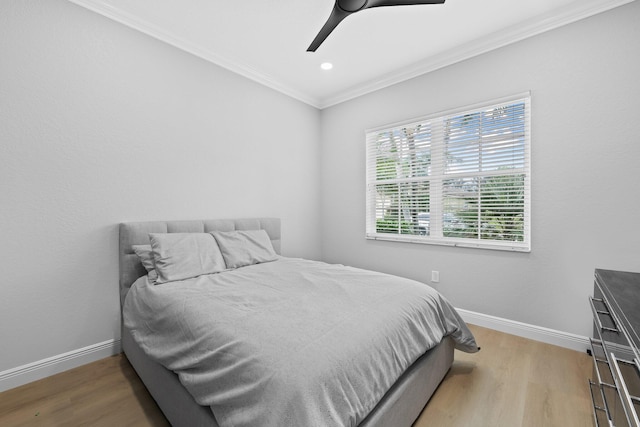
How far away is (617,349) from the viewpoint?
1078 mm

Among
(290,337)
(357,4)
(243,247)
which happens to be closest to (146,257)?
(243,247)

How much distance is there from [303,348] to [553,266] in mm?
2411

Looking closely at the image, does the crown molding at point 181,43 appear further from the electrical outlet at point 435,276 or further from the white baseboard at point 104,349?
the electrical outlet at point 435,276

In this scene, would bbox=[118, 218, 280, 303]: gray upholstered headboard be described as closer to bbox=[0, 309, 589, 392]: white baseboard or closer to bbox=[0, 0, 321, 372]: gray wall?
bbox=[0, 0, 321, 372]: gray wall

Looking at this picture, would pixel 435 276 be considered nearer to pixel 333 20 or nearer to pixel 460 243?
pixel 460 243

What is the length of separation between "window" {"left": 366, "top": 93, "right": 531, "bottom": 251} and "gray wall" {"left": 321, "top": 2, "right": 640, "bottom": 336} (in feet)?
0.37

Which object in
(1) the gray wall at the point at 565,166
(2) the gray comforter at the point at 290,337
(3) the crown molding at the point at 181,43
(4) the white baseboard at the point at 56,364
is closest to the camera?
(2) the gray comforter at the point at 290,337

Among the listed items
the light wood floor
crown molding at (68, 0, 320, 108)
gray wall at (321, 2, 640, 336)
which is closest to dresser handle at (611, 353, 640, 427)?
the light wood floor

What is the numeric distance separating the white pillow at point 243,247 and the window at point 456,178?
1463 mm

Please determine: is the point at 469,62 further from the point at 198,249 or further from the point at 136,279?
the point at 136,279

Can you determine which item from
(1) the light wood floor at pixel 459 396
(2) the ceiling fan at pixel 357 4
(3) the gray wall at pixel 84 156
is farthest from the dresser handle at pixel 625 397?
(3) the gray wall at pixel 84 156

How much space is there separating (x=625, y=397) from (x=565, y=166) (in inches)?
78.8

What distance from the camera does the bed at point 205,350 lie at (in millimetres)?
1193

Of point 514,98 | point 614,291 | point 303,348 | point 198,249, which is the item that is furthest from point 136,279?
point 514,98
